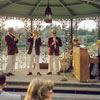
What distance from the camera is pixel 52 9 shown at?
10203 mm

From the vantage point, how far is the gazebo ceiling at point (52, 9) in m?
9.54

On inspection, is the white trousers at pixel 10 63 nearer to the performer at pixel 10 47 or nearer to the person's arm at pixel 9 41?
the performer at pixel 10 47

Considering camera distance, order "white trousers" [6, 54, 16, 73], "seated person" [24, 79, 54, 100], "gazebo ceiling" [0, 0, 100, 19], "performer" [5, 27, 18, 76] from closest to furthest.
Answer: "seated person" [24, 79, 54, 100]
"performer" [5, 27, 18, 76]
"white trousers" [6, 54, 16, 73]
"gazebo ceiling" [0, 0, 100, 19]

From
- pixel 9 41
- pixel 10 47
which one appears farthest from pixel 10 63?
pixel 9 41

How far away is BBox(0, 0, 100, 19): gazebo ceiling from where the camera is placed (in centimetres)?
954

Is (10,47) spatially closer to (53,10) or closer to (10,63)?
(10,63)

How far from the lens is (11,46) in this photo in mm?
7828

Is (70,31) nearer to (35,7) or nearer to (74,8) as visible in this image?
(74,8)

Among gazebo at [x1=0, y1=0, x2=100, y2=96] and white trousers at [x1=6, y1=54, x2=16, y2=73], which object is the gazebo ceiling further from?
white trousers at [x1=6, y1=54, x2=16, y2=73]

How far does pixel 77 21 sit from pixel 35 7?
6.55 feet

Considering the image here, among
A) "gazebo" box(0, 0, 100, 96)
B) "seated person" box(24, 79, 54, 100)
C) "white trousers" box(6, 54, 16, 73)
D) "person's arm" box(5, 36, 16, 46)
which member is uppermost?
"gazebo" box(0, 0, 100, 96)

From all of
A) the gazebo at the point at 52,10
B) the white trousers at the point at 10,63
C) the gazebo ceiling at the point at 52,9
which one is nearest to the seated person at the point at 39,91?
the white trousers at the point at 10,63

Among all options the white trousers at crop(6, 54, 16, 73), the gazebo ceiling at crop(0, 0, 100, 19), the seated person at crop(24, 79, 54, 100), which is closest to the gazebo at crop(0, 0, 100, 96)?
the gazebo ceiling at crop(0, 0, 100, 19)

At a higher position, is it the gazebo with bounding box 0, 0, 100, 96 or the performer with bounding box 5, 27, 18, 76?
the gazebo with bounding box 0, 0, 100, 96
